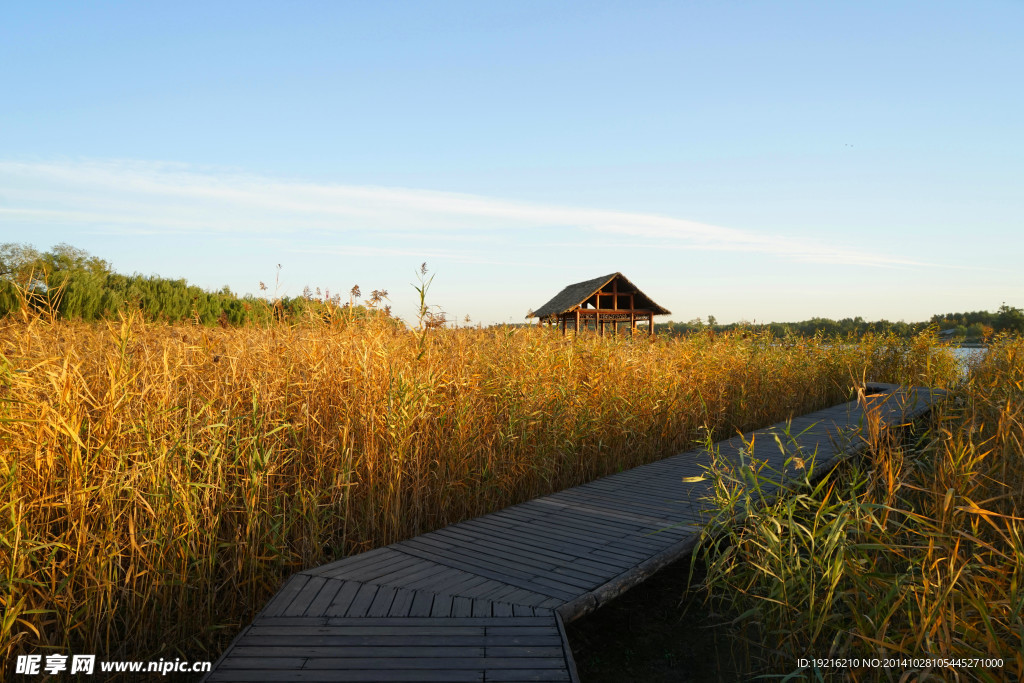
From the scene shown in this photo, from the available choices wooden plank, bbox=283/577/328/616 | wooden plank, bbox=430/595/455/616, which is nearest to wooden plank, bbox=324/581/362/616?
wooden plank, bbox=283/577/328/616

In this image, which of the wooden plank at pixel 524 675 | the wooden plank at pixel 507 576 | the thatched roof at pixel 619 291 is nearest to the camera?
the wooden plank at pixel 524 675

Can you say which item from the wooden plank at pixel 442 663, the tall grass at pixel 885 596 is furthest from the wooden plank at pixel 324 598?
the tall grass at pixel 885 596

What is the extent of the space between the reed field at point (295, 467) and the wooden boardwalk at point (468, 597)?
384mm

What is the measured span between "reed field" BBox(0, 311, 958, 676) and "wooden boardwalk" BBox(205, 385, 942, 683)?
384 mm

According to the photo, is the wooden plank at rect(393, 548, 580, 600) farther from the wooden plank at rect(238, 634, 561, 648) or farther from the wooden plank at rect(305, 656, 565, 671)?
the wooden plank at rect(305, 656, 565, 671)

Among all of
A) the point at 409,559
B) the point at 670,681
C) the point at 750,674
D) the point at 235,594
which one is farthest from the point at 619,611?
the point at 235,594

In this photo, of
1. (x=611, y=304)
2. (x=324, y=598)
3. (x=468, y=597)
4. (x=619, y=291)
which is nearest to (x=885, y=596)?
(x=468, y=597)

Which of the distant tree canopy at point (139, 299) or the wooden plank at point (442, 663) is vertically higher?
the distant tree canopy at point (139, 299)

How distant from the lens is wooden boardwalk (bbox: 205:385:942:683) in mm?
2205

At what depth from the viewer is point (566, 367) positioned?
5789mm

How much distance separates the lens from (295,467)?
368 cm

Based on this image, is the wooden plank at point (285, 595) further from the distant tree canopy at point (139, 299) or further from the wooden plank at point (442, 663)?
the distant tree canopy at point (139, 299)

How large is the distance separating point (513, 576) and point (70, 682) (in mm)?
1953

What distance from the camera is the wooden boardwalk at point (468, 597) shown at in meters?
2.21
